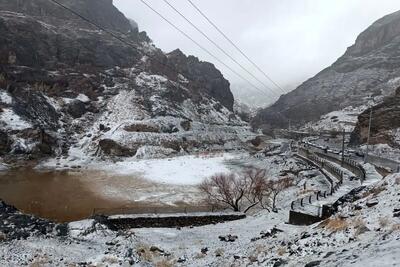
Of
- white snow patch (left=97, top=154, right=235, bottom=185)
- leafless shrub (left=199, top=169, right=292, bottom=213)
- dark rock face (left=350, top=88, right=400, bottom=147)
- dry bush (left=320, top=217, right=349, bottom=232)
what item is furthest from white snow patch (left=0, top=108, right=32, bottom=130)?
dry bush (left=320, top=217, right=349, bottom=232)

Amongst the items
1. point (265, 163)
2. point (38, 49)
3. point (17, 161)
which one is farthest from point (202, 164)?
point (38, 49)

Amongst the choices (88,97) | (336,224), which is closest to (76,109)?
(88,97)

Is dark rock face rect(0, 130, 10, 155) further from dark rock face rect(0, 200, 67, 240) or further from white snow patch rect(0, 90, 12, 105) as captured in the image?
dark rock face rect(0, 200, 67, 240)

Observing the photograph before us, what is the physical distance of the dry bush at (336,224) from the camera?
14.5 m

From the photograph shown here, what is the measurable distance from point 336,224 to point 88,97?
102972mm

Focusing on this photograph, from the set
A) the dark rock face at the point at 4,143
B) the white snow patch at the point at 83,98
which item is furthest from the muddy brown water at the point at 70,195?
the white snow patch at the point at 83,98

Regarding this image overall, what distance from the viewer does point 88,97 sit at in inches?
4326

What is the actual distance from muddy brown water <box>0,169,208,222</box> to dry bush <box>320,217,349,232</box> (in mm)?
21571

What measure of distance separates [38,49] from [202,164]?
77.3 m

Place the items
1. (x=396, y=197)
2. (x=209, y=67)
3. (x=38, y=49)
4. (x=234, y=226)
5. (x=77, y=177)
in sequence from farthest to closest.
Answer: (x=209, y=67) < (x=38, y=49) < (x=77, y=177) < (x=234, y=226) < (x=396, y=197)

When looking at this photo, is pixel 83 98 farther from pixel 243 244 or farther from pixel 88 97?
pixel 243 244

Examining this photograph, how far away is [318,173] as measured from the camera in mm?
56188

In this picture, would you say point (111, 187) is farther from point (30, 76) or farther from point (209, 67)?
point (209, 67)

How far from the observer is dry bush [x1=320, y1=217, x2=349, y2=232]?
1448cm
